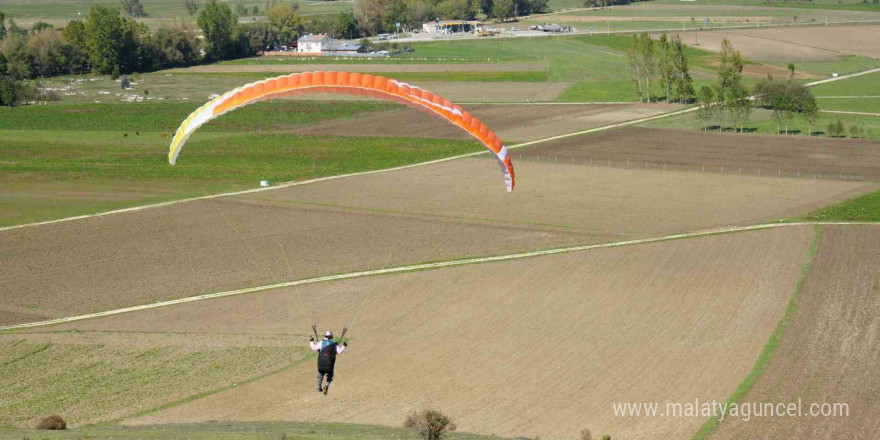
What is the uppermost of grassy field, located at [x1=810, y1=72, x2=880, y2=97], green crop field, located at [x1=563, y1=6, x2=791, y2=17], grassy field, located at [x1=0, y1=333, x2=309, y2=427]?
green crop field, located at [x1=563, y1=6, x2=791, y2=17]

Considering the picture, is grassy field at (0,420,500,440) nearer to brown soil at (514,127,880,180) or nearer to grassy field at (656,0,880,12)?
brown soil at (514,127,880,180)

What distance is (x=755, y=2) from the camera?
18488 cm

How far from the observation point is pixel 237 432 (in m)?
22.1

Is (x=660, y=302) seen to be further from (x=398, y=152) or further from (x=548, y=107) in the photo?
(x=548, y=107)

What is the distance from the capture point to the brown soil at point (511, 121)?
72438 mm

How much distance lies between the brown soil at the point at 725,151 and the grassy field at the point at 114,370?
115 feet

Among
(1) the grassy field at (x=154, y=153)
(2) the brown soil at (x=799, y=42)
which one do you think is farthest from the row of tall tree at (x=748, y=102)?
(2) the brown soil at (x=799, y=42)

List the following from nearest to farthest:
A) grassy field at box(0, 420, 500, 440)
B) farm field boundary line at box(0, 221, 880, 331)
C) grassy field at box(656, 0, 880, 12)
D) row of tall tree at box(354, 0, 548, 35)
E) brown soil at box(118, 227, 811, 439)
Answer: grassy field at box(0, 420, 500, 440) → brown soil at box(118, 227, 811, 439) → farm field boundary line at box(0, 221, 880, 331) → row of tall tree at box(354, 0, 548, 35) → grassy field at box(656, 0, 880, 12)

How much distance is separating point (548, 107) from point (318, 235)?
44.3 m

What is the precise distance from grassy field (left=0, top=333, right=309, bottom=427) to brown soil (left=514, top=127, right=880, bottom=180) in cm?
3495

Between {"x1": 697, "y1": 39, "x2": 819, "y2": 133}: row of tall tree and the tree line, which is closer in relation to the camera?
{"x1": 697, "y1": 39, "x2": 819, "y2": 133}: row of tall tree

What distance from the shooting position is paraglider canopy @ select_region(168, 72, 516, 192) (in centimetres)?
2422

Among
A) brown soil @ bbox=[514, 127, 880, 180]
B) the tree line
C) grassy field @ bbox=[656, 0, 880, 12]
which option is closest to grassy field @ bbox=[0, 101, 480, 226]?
brown soil @ bbox=[514, 127, 880, 180]

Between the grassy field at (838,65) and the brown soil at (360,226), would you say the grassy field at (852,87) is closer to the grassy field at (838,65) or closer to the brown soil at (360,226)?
the grassy field at (838,65)
